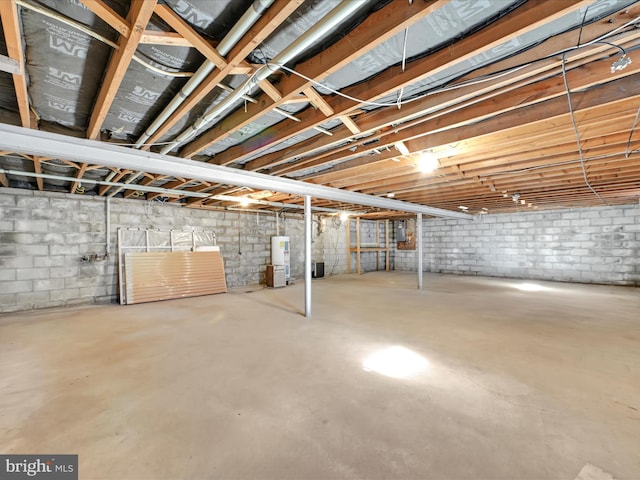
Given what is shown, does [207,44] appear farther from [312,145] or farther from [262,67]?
[312,145]

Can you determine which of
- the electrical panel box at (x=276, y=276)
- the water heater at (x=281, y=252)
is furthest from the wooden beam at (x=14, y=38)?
the water heater at (x=281, y=252)

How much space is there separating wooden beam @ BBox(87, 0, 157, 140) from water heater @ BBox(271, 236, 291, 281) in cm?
529

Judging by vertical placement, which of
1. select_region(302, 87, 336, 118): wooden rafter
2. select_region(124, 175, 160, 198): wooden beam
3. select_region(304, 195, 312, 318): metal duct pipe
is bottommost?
select_region(304, 195, 312, 318): metal duct pipe

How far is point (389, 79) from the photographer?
165 cm

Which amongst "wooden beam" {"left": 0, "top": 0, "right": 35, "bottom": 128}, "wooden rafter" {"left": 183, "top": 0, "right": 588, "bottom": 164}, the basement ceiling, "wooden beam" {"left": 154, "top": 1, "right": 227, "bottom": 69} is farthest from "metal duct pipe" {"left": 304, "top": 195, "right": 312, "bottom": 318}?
"wooden beam" {"left": 0, "top": 0, "right": 35, "bottom": 128}

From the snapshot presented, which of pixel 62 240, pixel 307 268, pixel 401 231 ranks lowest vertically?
pixel 307 268

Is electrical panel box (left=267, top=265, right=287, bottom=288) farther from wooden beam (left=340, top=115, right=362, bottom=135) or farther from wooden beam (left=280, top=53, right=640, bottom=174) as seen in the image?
wooden beam (left=340, top=115, right=362, bottom=135)

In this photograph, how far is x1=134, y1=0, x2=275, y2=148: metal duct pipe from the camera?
3.75 ft

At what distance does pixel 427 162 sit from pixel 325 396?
2.79 m

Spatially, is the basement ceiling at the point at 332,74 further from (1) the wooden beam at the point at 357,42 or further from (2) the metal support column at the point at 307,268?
(2) the metal support column at the point at 307,268

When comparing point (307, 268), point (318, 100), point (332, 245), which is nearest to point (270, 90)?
point (318, 100)

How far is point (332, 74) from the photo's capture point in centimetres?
171

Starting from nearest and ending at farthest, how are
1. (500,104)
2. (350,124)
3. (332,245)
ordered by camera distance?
(500,104)
(350,124)
(332,245)

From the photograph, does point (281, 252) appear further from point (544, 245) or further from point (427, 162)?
point (544, 245)
